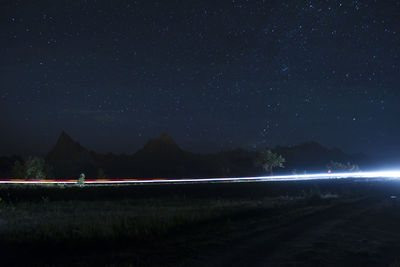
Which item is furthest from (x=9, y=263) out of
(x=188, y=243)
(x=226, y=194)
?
(x=226, y=194)

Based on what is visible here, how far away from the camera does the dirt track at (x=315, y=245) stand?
10750mm

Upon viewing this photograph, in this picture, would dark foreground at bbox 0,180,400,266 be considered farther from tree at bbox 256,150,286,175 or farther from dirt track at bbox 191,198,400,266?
tree at bbox 256,150,286,175

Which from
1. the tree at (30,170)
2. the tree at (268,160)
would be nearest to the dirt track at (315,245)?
the tree at (30,170)

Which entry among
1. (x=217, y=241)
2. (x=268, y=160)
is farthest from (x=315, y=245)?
(x=268, y=160)

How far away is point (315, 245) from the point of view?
12.8 meters

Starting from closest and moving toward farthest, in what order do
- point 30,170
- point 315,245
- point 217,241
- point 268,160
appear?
point 315,245 < point 217,241 < point 30,170 < point 268,160

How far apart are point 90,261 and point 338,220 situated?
1313 cm

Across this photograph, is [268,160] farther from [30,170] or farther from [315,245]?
[315,245]

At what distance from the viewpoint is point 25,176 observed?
9069 cm

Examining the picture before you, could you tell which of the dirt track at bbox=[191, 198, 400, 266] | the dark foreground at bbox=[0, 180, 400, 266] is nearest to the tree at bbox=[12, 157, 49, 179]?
the dark foreground at bbox=[0, 180, 400, 266]

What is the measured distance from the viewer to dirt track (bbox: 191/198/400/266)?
1075 cm

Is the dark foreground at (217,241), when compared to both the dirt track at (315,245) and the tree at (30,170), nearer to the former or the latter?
the dirt track at (315,245)

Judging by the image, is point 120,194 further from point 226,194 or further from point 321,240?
point 321,240

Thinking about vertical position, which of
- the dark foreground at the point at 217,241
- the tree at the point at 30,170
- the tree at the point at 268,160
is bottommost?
the dark foreground at the point at 217,241
